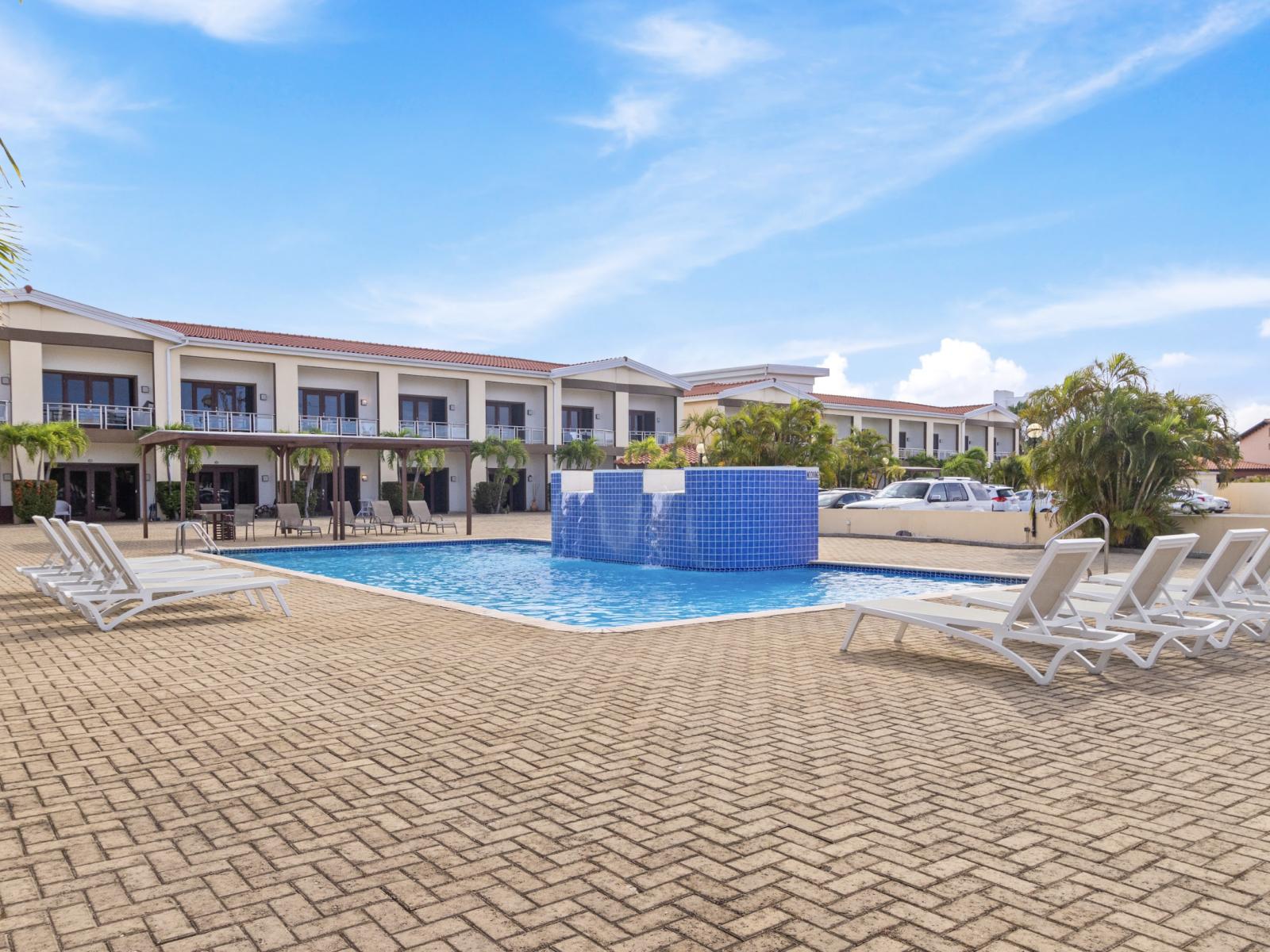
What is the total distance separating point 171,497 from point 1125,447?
2706 cm

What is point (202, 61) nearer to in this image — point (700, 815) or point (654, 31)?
point (654, 31)

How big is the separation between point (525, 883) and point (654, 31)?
1245 centimetres

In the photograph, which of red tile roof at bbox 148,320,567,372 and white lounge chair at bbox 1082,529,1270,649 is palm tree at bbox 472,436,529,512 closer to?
red tile roof at bbox 148,320,567,372

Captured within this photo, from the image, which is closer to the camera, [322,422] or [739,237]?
[739,237]

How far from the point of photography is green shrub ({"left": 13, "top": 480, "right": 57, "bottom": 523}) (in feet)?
91.9

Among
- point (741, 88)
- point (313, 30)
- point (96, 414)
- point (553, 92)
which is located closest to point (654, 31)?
point (741, 88)

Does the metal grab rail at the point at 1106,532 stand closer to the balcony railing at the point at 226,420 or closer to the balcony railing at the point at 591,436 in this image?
the balcony railing at the point at 226,420

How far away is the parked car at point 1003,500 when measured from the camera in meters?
24.9

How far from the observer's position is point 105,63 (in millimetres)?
11375

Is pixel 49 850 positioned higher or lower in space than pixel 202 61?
lower

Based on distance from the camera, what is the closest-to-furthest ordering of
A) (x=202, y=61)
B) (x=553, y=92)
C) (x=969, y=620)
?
1. (x=969, y=620)
2. (x=202, y=61)
3. (x=553, y=92)

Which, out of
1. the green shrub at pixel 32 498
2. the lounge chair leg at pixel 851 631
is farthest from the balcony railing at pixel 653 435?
the lounge chair leg at pixel 851 631

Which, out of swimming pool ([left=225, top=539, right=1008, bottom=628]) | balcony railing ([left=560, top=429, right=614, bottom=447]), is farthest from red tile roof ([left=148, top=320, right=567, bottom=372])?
swimming pool ([left=225, top=539, right=1008, bottom=628])

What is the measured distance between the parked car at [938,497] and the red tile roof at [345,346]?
64.9 feet
